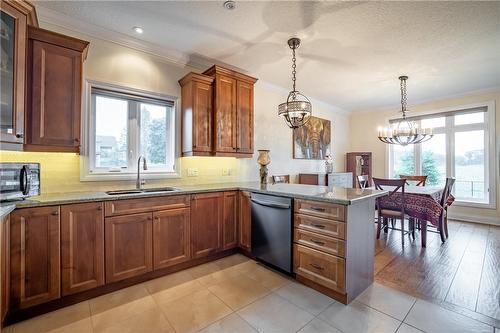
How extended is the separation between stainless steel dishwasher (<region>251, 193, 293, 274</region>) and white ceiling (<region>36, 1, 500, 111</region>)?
188 cm

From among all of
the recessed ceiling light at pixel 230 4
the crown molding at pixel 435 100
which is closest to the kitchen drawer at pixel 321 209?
the recessed ceiling light at pixel 230 4

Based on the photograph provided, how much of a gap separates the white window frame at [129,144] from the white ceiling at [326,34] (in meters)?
0.62

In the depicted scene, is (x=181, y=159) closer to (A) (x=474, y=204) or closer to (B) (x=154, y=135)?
(B) (x=154, y=135)

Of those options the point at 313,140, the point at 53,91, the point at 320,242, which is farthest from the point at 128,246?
the point at 313,140

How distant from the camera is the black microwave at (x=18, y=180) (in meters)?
1.67

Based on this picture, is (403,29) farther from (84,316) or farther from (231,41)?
(84,316)

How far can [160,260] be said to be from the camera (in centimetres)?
244

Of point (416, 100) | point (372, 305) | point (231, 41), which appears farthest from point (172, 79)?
point (416, 100)

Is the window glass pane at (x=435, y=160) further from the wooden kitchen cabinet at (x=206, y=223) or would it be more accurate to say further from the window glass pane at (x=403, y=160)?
the wooden kitchen cabinet at (x=206, y=223)

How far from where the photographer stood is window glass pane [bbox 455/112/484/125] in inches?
185

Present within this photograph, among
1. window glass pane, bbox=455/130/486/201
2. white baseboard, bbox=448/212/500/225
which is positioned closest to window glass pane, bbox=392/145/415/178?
window glass pane, bbox=455/130/486/201

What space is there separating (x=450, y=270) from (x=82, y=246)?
382 centimetres

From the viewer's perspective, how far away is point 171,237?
8.27 ft

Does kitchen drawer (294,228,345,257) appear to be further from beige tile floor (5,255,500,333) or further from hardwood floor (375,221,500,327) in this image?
hardwood floor (375,221,500,327)
